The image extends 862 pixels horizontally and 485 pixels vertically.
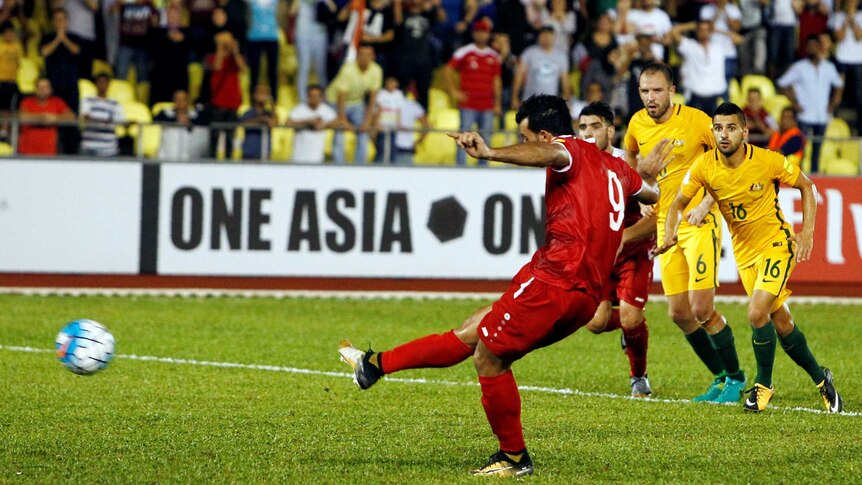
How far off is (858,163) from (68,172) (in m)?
9.79

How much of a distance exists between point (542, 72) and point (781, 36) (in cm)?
438

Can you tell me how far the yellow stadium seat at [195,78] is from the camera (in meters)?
20.0

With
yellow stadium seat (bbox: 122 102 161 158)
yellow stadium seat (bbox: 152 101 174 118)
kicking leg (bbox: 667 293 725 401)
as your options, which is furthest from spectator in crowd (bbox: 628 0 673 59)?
kicking leg (bbox: 667 293 725 401)

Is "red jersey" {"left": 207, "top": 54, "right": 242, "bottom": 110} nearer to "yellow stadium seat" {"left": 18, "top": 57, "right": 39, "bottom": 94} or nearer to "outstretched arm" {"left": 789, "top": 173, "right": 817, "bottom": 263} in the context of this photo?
"yellow stadium seat" {"left": 18, "top": 57, "right": 39, "bottom": 94}

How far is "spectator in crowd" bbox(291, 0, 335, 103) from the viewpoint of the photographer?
2020 cm

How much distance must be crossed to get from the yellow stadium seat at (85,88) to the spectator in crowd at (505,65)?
19.0 feet

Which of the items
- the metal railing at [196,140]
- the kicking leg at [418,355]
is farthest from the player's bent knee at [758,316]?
the metal railing at [196,140]

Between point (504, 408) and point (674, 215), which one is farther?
point (674, 215)

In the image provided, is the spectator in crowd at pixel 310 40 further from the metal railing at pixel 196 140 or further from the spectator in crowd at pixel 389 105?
the metal railing at pixel 196 140

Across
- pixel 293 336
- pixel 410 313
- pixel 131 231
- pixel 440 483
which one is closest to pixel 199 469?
pixel 440 483

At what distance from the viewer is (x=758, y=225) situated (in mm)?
9688

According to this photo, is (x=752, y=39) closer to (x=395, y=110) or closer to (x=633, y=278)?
(x=395, y=110)

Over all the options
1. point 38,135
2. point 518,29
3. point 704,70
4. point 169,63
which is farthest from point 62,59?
point 704,70

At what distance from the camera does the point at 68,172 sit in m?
16.7
